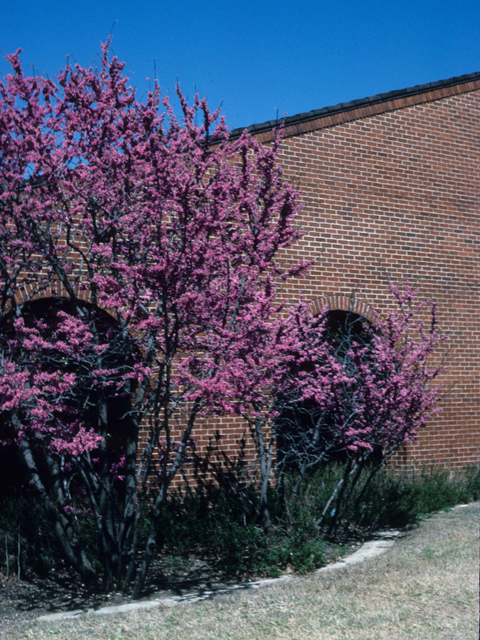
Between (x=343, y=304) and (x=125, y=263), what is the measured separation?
185 inches

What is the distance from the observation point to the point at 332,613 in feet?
14.9

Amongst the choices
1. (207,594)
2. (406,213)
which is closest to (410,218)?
(406,213)

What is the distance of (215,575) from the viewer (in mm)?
5977

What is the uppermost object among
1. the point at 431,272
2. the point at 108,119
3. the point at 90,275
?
the point at 108,119

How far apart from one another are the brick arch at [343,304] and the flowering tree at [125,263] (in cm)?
334

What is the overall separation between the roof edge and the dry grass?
596 centimetres

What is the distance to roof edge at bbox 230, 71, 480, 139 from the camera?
9.26 m

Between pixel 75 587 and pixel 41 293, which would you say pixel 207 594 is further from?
pixel 41 293

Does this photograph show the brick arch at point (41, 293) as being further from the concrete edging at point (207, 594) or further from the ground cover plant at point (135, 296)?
the concrete edging at point (207, 594)

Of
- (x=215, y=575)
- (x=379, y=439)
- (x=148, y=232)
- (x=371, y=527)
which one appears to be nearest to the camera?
(x=148, y=232)

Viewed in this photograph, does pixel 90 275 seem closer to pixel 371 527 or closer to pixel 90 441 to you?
pixel 90 441

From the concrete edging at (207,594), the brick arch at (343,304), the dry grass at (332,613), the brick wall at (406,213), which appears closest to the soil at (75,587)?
the concrete edging at (207,594)

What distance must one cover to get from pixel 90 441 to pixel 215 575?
1.96 m

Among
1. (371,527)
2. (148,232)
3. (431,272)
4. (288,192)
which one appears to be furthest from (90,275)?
(431,272)
